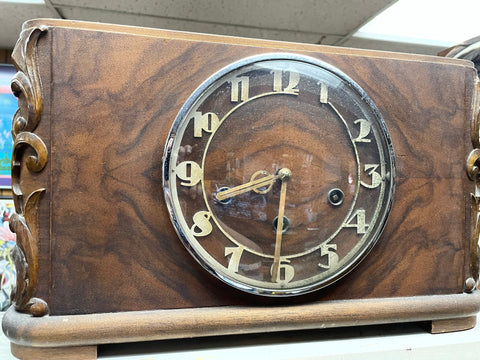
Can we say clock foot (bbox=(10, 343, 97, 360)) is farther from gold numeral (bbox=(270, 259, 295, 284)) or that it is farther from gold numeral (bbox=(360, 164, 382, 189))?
gold numeral (bbox=(360, 164, 382, 189))

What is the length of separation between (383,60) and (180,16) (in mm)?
531

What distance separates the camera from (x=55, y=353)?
687 mm

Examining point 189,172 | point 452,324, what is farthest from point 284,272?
point 452,324

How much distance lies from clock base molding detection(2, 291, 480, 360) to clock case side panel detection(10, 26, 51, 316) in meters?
0.04

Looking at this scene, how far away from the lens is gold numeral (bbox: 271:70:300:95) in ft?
2.53

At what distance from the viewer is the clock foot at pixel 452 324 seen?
84 cm

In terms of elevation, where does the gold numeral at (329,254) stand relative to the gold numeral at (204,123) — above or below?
below

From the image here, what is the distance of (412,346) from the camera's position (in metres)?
0.77

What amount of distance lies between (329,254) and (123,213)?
35 centimetres

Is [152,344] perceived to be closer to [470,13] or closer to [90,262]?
[90,262]

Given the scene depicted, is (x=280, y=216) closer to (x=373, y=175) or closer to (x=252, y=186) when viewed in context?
(x=252, y=186)

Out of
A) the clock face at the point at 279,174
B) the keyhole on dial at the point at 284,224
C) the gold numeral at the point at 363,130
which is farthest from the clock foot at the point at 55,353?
the gold numeral at the point at 363,130

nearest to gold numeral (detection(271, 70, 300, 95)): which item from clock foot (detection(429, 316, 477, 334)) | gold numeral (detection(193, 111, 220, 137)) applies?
gold numeral (detection(193, 111, 220, 137))

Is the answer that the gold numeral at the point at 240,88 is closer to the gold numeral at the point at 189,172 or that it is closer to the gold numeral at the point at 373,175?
the gold numeral at the point at 189,172
